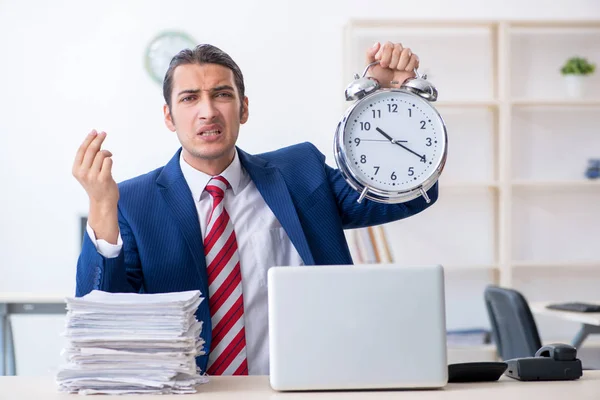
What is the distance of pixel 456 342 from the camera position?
4602 mm

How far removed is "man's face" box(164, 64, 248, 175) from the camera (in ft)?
6.48

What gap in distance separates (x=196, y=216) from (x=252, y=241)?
15 centimetres

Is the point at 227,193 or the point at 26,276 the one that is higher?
the point at 227,193

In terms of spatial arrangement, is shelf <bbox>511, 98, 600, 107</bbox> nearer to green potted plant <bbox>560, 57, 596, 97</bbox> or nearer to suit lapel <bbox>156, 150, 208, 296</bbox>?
green potted plant <bbox>560, 57, 596, 97</bbox>

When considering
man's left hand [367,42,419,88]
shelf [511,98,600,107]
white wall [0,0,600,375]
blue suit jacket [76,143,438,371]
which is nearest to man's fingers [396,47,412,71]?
man's left hand [367,42,419,88]

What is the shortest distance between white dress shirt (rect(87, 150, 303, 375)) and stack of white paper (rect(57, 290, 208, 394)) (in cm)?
52

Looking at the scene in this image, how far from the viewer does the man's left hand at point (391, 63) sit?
5.66ft

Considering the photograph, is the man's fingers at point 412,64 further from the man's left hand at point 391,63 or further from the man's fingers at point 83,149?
the man's fingers at point 83,149

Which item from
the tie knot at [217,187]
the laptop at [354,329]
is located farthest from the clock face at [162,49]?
the laptop at [354,329]

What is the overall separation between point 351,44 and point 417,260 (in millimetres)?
1287

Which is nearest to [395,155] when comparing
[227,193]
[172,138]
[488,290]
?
[227,193]

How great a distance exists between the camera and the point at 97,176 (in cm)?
156

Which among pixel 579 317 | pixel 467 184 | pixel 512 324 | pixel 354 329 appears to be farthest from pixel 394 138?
pixel 467 184

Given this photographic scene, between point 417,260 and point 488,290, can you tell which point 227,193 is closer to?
point 488,290
